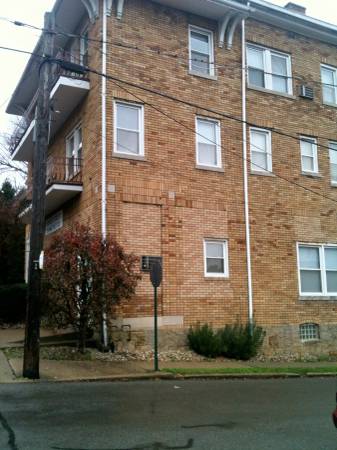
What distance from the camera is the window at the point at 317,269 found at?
1728cm

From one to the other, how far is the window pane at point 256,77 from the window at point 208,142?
221cm

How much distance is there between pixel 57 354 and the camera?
503 inches

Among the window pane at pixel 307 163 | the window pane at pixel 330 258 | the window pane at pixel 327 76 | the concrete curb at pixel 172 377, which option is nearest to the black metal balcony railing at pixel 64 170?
the concrete curb at pixel 172 377

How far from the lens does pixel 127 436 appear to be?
6469 millimetres

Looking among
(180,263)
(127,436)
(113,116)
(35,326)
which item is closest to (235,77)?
(113,116)

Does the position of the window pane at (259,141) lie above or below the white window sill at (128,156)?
above

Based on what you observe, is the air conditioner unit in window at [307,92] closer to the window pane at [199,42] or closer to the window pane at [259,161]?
the window pane at [259,161]

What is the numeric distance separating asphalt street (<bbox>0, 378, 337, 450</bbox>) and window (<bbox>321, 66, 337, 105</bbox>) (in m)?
12.1

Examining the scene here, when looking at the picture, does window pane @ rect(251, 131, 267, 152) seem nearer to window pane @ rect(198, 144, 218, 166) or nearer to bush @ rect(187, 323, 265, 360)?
window pane @ rect(198, 144, 218, 166)

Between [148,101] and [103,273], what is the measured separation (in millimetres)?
5630

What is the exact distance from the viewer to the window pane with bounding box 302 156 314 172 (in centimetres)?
1803

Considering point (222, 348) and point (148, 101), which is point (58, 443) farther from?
point (148, 101)

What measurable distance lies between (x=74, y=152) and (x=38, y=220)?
6.51m

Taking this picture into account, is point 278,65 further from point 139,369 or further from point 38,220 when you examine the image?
point 139,369
